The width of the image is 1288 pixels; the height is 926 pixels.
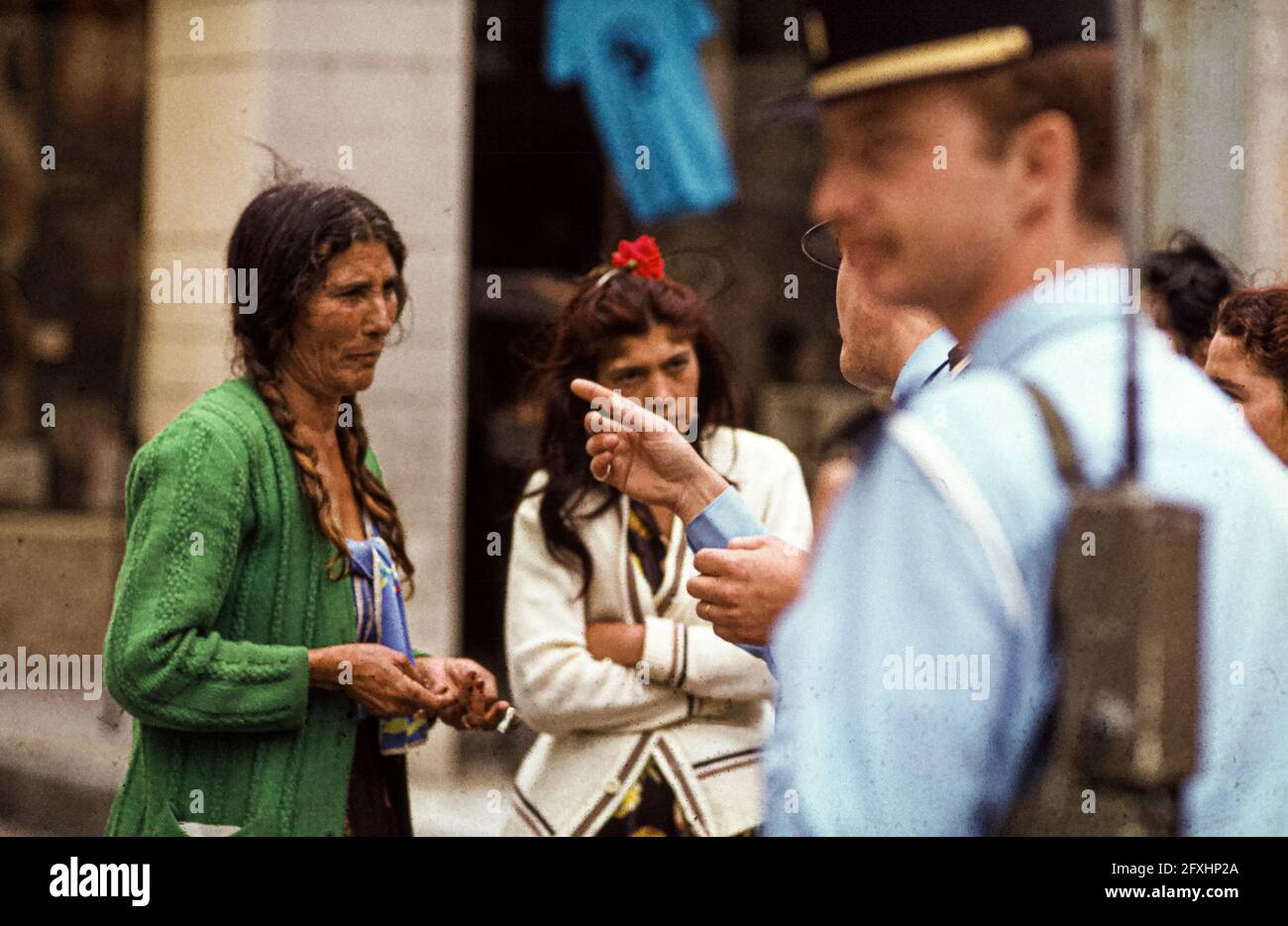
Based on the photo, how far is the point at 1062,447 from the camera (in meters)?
1.67

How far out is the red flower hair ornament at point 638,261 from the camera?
11.1 ft

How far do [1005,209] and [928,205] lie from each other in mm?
90

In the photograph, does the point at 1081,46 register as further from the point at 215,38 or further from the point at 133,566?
the point at 215,38

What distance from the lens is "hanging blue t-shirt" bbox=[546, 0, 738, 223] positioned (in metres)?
6.17

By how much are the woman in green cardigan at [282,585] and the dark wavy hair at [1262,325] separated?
5.57 feet

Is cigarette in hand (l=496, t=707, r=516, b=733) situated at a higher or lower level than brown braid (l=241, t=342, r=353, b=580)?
lower

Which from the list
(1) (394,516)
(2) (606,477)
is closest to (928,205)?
(2) (606,477)

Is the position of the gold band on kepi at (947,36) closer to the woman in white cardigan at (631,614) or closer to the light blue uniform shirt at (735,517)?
the light blue uniform shirt at (735,517)

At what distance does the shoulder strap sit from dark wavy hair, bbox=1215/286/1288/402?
1.79 metres

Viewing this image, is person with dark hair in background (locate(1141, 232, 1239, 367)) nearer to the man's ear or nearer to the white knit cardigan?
the white knit cardigan

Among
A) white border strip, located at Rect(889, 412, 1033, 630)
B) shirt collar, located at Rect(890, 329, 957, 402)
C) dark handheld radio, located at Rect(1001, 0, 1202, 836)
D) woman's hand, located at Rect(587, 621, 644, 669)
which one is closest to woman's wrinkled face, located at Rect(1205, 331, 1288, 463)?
dark handheld radio, located at Rect(1001, 0, 1202, 836)

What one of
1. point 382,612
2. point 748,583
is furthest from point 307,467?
point 748,583

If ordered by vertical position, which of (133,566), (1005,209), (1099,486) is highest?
(1005,209)

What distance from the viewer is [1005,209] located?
1.83 m
